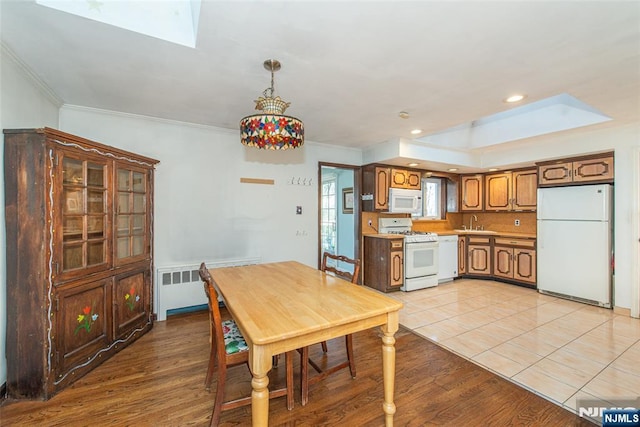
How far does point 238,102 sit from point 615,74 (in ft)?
10.5

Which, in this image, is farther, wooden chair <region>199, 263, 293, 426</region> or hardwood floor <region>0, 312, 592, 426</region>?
hardwood floor <region>0, 312, 592, 426</region>

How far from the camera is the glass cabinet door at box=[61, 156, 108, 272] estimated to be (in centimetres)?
214

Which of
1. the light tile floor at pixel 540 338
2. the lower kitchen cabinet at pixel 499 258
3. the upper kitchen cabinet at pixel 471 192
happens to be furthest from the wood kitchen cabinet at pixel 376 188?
the upper kitchen cabinet at pixel 471 192

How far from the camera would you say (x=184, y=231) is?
350 centimetres

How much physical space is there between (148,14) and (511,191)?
5647mm

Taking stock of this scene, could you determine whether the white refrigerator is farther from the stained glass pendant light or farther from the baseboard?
the stained glass pendant light

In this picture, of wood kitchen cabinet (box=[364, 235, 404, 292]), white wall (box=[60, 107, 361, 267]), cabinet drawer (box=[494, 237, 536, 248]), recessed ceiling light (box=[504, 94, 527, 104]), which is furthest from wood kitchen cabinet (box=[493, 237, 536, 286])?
white wall (box=[60, 107, 361, 267])

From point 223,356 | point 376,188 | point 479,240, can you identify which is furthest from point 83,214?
point 479,240

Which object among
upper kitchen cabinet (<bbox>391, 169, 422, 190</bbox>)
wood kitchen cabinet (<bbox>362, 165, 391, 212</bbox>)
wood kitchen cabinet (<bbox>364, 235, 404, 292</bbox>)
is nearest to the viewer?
wood kitchen cabinet (<bbox>364, 235, 404, 292</bbox>)

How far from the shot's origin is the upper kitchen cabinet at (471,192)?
5.44 meters

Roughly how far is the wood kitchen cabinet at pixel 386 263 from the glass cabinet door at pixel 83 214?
3.57 meters

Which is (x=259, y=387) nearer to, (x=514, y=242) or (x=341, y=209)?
(x=341, y=209)

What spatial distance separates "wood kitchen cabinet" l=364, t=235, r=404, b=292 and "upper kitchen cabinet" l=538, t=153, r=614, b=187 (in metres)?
2.38

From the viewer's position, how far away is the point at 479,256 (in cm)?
514
